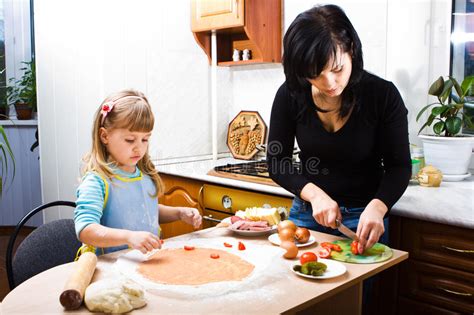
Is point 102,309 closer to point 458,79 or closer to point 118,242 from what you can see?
point 118,242

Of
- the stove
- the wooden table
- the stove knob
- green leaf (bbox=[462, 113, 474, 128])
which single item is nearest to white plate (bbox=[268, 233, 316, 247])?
the wooden table

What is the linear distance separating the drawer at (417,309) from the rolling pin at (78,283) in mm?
1151

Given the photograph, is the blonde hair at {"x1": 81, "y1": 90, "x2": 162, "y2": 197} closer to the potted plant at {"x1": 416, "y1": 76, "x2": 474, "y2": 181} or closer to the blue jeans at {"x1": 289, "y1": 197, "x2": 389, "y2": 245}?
the blue jeans at {"x1": 289, "y1": 197, "x2": 389, "y2": 245}

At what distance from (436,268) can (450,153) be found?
0.62 m

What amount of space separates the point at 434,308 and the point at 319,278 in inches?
32.0

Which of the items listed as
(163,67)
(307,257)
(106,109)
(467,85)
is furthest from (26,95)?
(307,257)

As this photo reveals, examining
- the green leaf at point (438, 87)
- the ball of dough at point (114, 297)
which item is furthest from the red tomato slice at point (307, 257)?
the green leaf at point (438, 87)

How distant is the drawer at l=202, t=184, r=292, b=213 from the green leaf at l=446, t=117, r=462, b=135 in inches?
29.0

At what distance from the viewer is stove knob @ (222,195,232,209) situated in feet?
7.73

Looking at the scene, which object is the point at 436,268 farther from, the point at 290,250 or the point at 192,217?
the point at 192,217

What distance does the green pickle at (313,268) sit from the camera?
1149 mm

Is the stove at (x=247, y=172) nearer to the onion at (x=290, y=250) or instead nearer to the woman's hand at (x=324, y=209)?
the woman's hand at (x=324, y=209)

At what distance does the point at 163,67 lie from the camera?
284cm

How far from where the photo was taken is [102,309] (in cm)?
96
